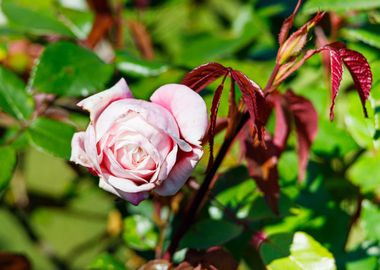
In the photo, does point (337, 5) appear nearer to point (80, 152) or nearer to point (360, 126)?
point (360, 126)

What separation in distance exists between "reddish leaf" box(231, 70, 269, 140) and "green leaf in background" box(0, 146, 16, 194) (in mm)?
317

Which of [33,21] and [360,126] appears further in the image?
[33,21]

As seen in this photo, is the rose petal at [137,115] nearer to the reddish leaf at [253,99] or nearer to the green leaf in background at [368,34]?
the reddish leaf at [253,99]

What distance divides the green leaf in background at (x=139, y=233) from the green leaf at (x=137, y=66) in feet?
0.69

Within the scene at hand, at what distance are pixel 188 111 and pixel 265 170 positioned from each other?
21 centimetres

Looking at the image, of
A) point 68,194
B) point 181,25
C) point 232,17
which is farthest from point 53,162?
point 232,17

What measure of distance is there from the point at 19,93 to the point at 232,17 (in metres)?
0.89

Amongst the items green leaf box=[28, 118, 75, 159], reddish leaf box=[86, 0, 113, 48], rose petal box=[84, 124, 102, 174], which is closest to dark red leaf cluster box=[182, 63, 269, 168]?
rose petal box=[84, 124, 102, 174]

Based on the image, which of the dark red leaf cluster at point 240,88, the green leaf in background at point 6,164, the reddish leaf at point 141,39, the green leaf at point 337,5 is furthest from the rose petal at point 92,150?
the reddish leaf at point 141,39

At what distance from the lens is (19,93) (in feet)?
2.93

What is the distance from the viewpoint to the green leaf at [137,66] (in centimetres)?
96

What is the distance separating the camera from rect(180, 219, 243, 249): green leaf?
2.53 ft

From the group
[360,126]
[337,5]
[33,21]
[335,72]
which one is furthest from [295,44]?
[33,21]

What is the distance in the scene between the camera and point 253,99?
60 cm
